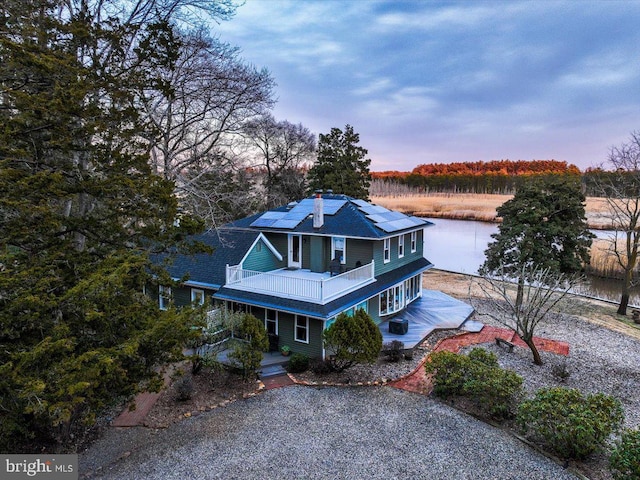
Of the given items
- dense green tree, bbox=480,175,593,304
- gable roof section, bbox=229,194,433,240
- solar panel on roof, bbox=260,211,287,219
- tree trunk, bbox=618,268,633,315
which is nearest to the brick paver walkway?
dense green tree, bbox=480,175,593,304

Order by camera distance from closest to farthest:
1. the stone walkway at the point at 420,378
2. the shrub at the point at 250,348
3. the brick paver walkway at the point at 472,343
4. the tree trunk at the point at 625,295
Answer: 1. the stone walkway at the point at 420,378
2. the shrub at the point at 250,348
3. the brick paver walkway at the point at 472,343
4. the tree trunk at the point at 625,295

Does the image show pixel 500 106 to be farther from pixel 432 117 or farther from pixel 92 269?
pixel 92 269

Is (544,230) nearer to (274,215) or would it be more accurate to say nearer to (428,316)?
(428,316)

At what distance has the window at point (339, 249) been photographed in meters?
16.3

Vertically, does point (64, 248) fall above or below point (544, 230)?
above

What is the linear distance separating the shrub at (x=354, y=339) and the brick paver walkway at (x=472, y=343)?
4.21 feet

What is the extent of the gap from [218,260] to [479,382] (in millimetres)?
10859

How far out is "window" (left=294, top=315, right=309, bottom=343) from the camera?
12.9 m

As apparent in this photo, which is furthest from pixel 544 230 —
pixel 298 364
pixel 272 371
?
pixel 272 371

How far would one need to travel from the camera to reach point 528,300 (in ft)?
44.7

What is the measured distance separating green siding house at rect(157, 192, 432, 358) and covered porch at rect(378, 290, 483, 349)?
1.83ft

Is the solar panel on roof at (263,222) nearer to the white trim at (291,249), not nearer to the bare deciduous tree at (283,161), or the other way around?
the white trim at (291,249)

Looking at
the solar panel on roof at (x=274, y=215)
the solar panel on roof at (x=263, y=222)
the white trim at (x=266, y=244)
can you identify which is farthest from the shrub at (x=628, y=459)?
the solar panel on roof at (x=274, y=215)

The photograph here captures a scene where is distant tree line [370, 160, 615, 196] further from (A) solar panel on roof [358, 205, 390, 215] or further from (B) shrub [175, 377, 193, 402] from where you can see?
(B) shrub [175, 377, 193, 402]
